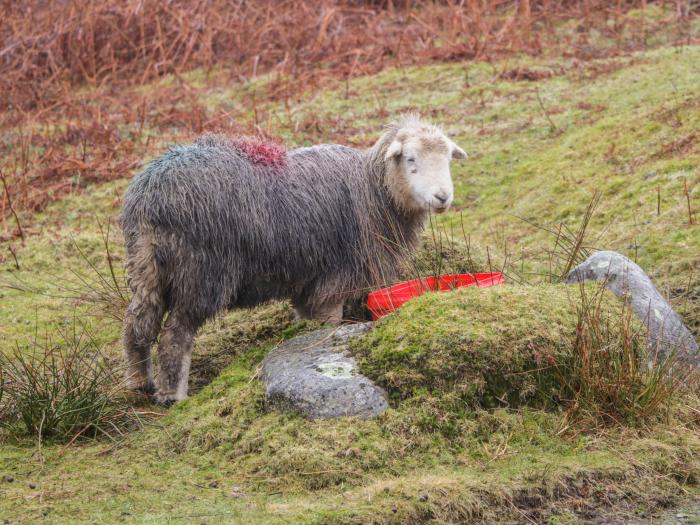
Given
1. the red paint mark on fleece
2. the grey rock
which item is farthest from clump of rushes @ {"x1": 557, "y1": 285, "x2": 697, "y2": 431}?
the red paint mark on fleece

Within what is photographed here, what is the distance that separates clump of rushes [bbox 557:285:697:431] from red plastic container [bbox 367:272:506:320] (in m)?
1.04

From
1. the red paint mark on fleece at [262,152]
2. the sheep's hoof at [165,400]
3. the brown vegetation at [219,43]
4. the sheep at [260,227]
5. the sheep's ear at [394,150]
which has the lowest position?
the sheep's hoof at [165,400]

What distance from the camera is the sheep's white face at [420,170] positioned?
279 inches

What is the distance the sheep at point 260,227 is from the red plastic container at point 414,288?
0.74ft

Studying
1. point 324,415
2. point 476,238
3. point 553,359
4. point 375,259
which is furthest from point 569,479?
point 476,238

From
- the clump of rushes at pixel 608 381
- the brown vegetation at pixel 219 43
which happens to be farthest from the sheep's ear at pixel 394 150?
the brown vegetation at pixel 219 43

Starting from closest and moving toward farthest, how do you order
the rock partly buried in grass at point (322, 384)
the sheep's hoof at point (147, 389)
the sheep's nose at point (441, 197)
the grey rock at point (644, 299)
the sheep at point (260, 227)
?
1. the rock partly buried in grass at point (322, 384)
2. the grey rock at point (644, 299)
3. the sheep at point (260, 227)
4. the sheep's hoof at point (147, 389)
5. the sheep's nose at point (441, 197)

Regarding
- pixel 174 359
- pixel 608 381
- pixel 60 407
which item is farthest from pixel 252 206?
pixel 608 381

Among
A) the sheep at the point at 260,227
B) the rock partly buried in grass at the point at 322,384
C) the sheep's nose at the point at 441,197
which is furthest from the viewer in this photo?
the sheep's nose at the point at 441,197

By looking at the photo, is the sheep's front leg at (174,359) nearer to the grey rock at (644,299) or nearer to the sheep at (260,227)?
the sheep at (260,227)

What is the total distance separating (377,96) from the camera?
1347 centimetres

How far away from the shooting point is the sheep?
6453 millimetres

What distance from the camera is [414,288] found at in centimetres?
703

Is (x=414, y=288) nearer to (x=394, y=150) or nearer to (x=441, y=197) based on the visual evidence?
(x=441, y=197)
